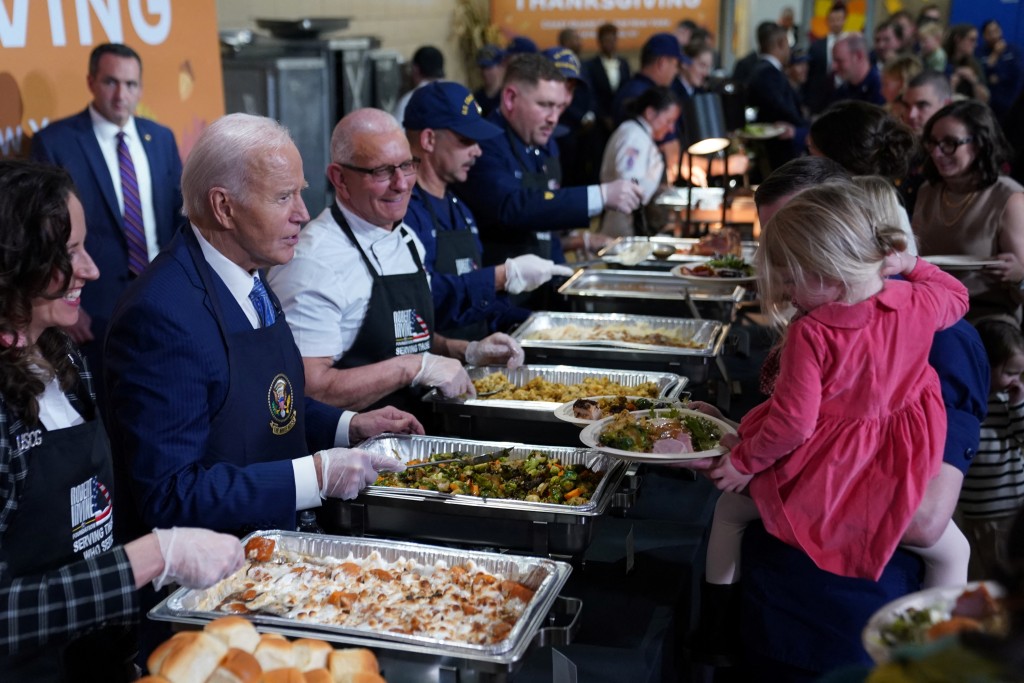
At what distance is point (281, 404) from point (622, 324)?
180cm

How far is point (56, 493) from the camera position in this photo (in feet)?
5.32

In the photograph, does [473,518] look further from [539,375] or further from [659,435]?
[539,375]

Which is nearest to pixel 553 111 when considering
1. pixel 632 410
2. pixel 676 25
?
pixel 632 410

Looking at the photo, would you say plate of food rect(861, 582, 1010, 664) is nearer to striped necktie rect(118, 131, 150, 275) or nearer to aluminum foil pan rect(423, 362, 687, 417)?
aluminum foil pan rect(423, 362, 687, 417)

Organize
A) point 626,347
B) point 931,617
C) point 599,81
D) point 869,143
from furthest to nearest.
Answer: point 599,81 → point 626,347 → point 869,143 → point 931,617

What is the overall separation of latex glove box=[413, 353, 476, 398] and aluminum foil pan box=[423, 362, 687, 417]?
0.03 metres

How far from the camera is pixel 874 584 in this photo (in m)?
1.94

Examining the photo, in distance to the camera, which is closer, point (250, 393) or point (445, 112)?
point (250, 393)

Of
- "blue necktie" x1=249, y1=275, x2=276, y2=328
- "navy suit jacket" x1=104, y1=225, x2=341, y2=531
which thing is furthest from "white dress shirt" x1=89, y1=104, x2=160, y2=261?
"navy suit jacket" x1=104, y1=225, x2=341, y2=531

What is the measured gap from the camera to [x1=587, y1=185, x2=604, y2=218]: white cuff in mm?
3959

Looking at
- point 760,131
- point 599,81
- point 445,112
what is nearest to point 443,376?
point 445,112

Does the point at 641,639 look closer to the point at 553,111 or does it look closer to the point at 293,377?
the point at 293,377

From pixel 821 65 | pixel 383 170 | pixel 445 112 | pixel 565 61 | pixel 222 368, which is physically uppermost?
pixel 821 65

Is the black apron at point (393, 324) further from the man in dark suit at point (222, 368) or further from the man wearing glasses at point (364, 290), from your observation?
the man in dark suit at point (222, 368)
